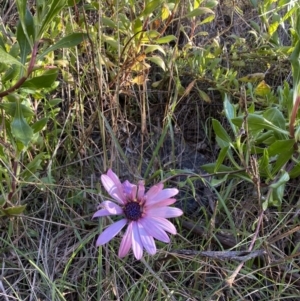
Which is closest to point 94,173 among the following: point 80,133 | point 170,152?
point 80,133

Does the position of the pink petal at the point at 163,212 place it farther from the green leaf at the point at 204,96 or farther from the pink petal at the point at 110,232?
the green leaf at the point at 204,96

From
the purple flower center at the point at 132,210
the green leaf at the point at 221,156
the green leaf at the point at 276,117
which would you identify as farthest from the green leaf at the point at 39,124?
the green leaf at the point at 276,117

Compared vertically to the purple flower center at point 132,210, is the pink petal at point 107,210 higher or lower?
higher

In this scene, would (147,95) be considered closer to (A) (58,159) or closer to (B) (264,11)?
(A) (58,159)

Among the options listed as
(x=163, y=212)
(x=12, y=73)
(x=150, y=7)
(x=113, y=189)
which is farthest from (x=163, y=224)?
(x=150, y=7)

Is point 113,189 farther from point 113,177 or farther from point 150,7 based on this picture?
point 150,7

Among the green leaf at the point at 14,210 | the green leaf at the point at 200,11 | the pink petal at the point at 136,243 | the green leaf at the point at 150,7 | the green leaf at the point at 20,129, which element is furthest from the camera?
the green leaf at the point at 200,11

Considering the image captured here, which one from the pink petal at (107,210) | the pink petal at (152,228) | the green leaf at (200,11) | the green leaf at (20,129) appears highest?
the green leaf at (200,11)
